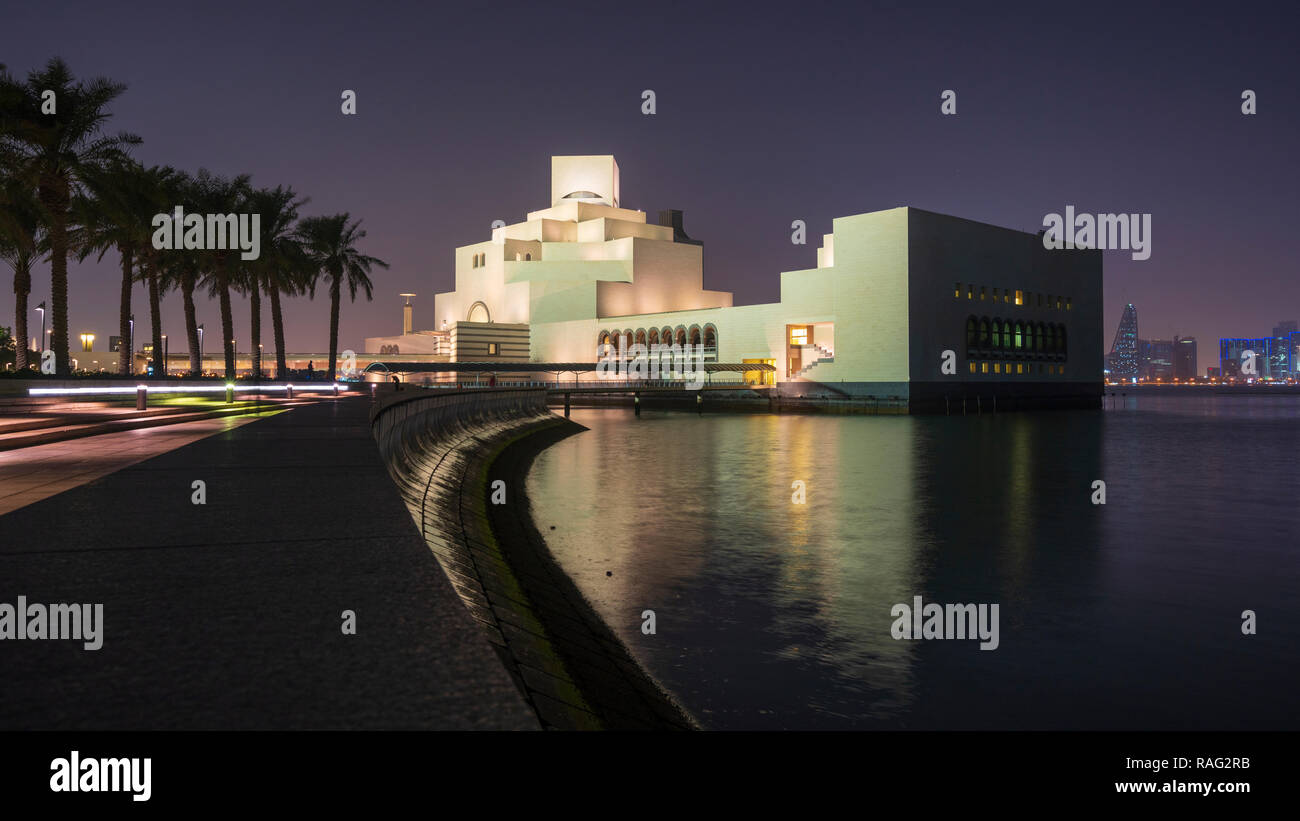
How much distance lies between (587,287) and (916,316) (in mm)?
49068

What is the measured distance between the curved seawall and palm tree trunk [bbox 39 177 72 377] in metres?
18.2

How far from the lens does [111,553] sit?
16.8ft

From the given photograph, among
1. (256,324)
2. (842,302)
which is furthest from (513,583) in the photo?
(842,302)

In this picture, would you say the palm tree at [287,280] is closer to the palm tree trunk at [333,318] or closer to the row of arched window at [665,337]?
the palm tree trunk at [333,318]

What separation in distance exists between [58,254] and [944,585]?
1407 inches

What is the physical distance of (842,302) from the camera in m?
71.2

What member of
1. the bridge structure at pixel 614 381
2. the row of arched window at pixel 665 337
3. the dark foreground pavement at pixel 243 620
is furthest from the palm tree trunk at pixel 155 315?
the row of arched window at pixel 665 337

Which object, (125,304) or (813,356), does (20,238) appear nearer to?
(125,304)

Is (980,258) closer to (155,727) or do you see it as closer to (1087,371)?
(1087,371)

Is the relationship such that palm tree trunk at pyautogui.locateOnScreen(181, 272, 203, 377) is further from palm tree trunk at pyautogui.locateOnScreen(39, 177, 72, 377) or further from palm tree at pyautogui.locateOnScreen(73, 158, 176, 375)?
palm tree trunk at pyautogui.locateOnScreen(39, 177, 72, 377)

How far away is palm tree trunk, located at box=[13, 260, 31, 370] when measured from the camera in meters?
37.3

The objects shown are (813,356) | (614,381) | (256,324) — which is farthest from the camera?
(614,381)
